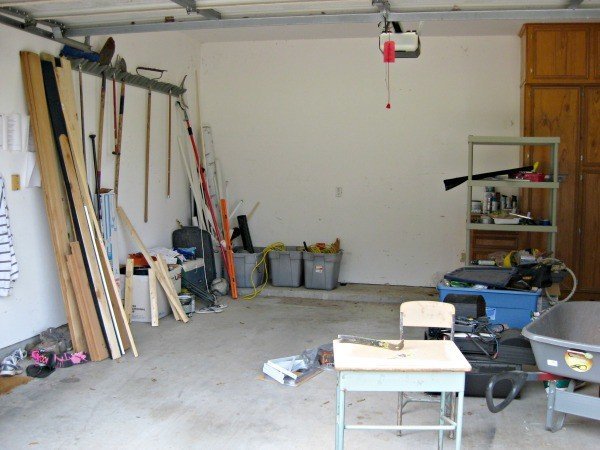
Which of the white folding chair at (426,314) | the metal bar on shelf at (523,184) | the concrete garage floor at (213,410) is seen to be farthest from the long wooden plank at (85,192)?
the metal bar on shelf at (523,184)

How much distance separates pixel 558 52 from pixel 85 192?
4885mm

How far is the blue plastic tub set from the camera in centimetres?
456

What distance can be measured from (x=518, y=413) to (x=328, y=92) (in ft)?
15.1

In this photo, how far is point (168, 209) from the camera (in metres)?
6.73

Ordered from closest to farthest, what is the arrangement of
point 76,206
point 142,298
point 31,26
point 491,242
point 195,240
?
point 31,26, point 76,206, point 142,298, point 491,242, point 195,240

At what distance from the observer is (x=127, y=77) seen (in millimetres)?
5738

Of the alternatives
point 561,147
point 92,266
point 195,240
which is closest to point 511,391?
point 92,266

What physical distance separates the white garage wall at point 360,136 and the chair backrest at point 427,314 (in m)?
3.85

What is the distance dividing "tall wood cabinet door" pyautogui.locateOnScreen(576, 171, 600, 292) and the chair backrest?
371 centimetres

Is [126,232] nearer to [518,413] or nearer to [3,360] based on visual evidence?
[3,360]

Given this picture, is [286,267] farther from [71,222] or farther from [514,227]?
[71,222]

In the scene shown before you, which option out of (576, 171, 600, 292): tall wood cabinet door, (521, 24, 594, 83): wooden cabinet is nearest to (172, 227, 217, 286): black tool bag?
(521, 24, 594, 83): wooden cabinet

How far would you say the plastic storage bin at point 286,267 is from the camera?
22.8ft

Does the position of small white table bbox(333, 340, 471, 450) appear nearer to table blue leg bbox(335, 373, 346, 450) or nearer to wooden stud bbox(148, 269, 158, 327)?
table blue leg bbox(335, 373, 346, 450)
